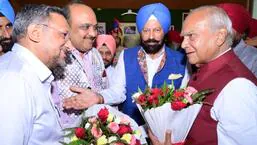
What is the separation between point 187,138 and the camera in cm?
191

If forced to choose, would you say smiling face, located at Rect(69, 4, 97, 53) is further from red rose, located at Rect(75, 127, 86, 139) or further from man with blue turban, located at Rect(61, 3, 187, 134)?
red rose, located at Rect(75, 127, 86, 139)

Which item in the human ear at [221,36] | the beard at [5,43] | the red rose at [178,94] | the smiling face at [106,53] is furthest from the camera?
the smiling face at [106,53]

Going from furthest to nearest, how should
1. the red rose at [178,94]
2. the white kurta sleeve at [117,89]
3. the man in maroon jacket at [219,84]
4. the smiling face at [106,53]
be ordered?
the smiling face at [106,53] < the white kurta sleeve at [117,89] < the red rose at [178,94] < the man in maroon jacket at [219,84]

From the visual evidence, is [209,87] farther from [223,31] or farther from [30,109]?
A: [30,109]

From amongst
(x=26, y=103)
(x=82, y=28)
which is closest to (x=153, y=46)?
(x=82, y=28)

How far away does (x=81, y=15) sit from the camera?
250cm

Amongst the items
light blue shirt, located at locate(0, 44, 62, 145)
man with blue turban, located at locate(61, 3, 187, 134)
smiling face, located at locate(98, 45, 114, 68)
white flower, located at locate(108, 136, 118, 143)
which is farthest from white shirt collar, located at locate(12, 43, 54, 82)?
smiling face, located at locate(98, 45, 114, 68)

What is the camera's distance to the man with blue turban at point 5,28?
7.90ft

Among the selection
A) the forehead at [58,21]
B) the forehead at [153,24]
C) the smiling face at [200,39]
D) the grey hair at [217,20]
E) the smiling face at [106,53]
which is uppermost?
the forehead at [58,21]

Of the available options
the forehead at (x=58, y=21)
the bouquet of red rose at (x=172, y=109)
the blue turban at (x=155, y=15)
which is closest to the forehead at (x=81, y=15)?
the blue turban at (x=155, y=15)

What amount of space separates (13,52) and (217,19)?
1123 millimetres

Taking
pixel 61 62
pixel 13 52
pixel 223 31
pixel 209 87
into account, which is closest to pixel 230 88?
pixel 209 87

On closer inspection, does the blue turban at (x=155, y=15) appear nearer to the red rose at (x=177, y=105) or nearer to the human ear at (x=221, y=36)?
the human ear at (x=221, y=36)

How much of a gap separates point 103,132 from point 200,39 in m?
0.76
